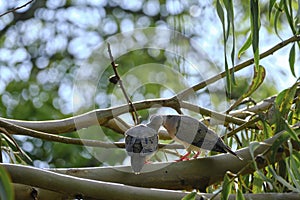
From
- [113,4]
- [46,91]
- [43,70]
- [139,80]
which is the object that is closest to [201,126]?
[139,80]

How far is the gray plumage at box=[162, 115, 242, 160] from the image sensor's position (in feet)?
4.59

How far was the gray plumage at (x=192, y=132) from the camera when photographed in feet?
4.59

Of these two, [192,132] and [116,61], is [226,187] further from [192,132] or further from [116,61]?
[116,61]

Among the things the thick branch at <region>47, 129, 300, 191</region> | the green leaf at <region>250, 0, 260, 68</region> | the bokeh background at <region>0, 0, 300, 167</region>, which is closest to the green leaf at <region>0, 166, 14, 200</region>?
the thick branch at <region>47, 129, 300, 191</region>

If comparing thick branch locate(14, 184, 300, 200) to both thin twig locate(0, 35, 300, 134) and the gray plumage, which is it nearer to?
the gray plumage

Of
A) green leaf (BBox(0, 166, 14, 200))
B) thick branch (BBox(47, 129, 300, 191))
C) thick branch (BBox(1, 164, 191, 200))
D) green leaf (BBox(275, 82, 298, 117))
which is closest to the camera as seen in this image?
green leaf (BBox(0, 166, 14, 200))

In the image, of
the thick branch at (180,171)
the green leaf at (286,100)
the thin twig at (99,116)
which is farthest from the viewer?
the thin twig at (99,116)

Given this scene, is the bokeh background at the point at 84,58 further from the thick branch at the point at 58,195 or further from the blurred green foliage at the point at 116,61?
the thick branch at the point at 58,195

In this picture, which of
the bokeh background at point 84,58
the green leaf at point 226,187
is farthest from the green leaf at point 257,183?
the bokeh background at point 84,58

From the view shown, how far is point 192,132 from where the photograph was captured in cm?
142

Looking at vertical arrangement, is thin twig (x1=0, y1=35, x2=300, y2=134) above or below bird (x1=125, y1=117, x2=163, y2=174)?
above

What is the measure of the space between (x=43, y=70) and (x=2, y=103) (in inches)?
40.7

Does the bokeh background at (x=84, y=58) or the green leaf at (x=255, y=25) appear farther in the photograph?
the bokeh background at (x=84, y=58)

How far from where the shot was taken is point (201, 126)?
4.61 ft
